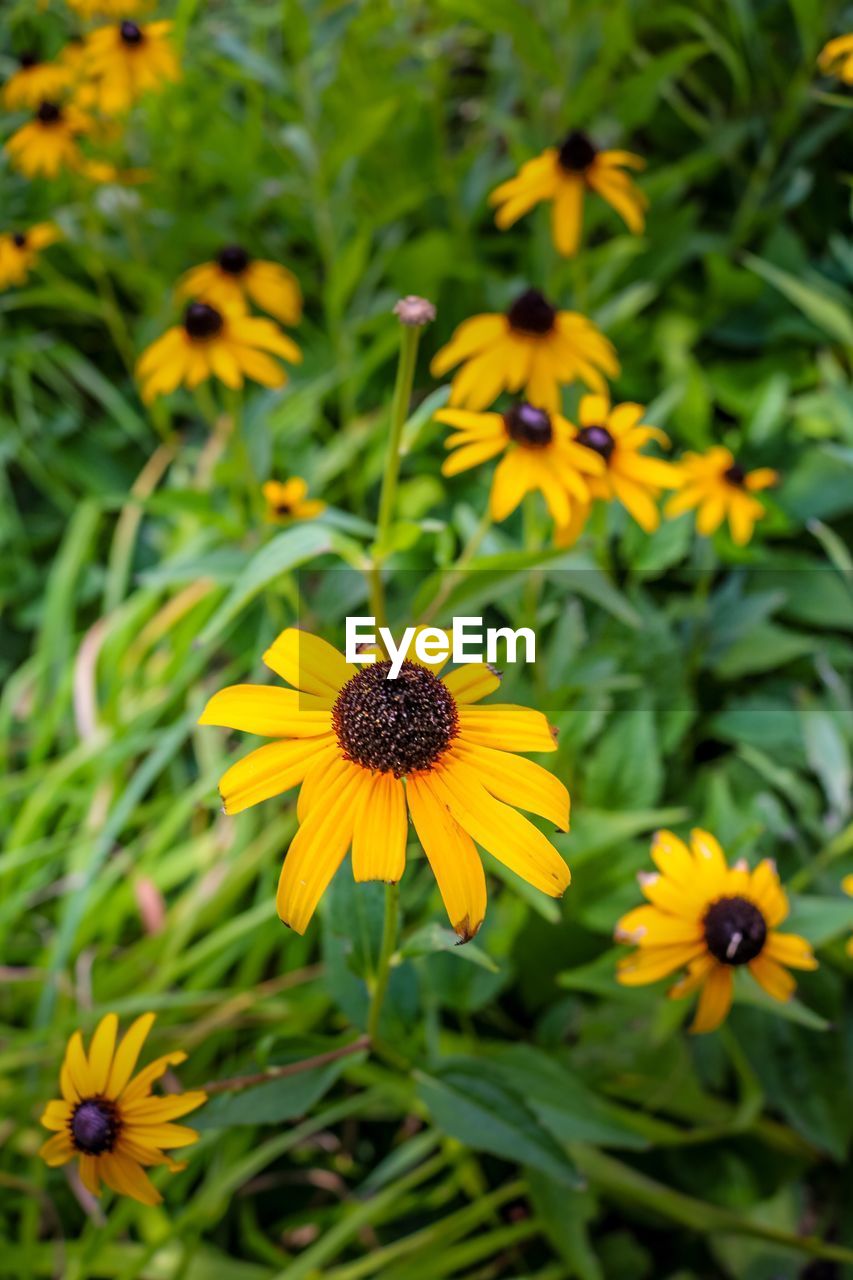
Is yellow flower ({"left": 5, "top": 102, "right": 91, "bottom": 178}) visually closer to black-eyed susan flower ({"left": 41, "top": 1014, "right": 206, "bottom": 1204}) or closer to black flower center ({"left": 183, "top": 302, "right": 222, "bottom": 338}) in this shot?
black flower center ({"left": 183, "top": 302, "right": 222, "bottom": 338})

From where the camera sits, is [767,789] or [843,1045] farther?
[767,789]

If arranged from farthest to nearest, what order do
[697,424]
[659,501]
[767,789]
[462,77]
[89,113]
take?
[462,77] → [89,113] → [697,424] → [659,501] → [767,789]

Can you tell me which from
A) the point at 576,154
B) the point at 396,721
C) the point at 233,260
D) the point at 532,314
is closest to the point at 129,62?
the point at 233,260

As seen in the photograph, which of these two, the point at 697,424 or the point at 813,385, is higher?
the point at 813,385

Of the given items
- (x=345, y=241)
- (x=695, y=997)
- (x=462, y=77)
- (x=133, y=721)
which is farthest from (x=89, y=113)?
(x=695, y=997)

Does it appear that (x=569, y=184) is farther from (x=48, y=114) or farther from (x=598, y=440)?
(x=48, y=114)

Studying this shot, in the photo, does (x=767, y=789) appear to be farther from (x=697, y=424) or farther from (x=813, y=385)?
(x=813, y=385)

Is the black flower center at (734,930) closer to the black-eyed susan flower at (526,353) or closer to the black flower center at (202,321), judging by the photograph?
the black-eyed susan flower at (526,353)
